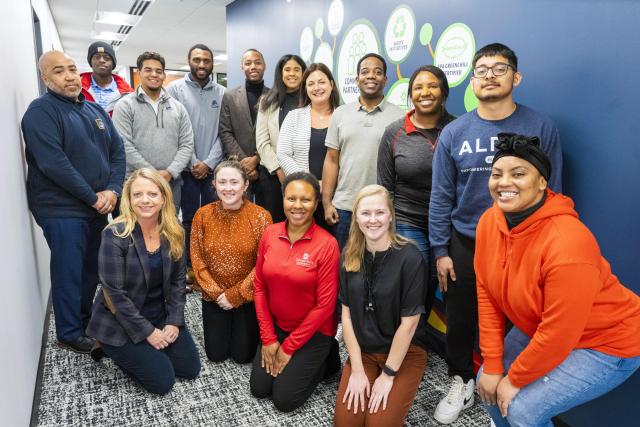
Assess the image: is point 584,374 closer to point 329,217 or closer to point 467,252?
point 467,252

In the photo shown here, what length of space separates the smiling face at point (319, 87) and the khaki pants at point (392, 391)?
1.48m

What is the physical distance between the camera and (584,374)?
132 cm

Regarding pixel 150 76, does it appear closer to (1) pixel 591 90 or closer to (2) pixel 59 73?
(2) pixel 59 73

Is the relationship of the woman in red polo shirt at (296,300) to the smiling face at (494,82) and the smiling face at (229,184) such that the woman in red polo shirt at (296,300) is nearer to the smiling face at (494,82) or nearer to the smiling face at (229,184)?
the smiling face at (229,184)

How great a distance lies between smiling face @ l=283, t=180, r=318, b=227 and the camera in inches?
82.0

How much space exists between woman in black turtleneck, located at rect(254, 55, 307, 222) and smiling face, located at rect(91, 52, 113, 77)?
4.99ft

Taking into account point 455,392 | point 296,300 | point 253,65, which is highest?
point 253,65

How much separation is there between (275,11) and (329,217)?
3.07 meters

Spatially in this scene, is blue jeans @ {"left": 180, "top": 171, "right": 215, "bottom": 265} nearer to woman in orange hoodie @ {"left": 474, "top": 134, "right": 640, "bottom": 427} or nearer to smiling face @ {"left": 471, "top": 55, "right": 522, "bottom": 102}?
smiling face @ {"left": 471, "top": 55, "right": 522, "bottom": 102}

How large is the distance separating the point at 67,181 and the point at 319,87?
143cm

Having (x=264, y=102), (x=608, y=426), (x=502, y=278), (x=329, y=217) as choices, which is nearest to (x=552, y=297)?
(x=502, y=278)

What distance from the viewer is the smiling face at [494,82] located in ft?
5.62

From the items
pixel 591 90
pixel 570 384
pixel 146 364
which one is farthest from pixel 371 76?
pixel 146 364

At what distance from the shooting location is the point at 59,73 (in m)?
2.27
